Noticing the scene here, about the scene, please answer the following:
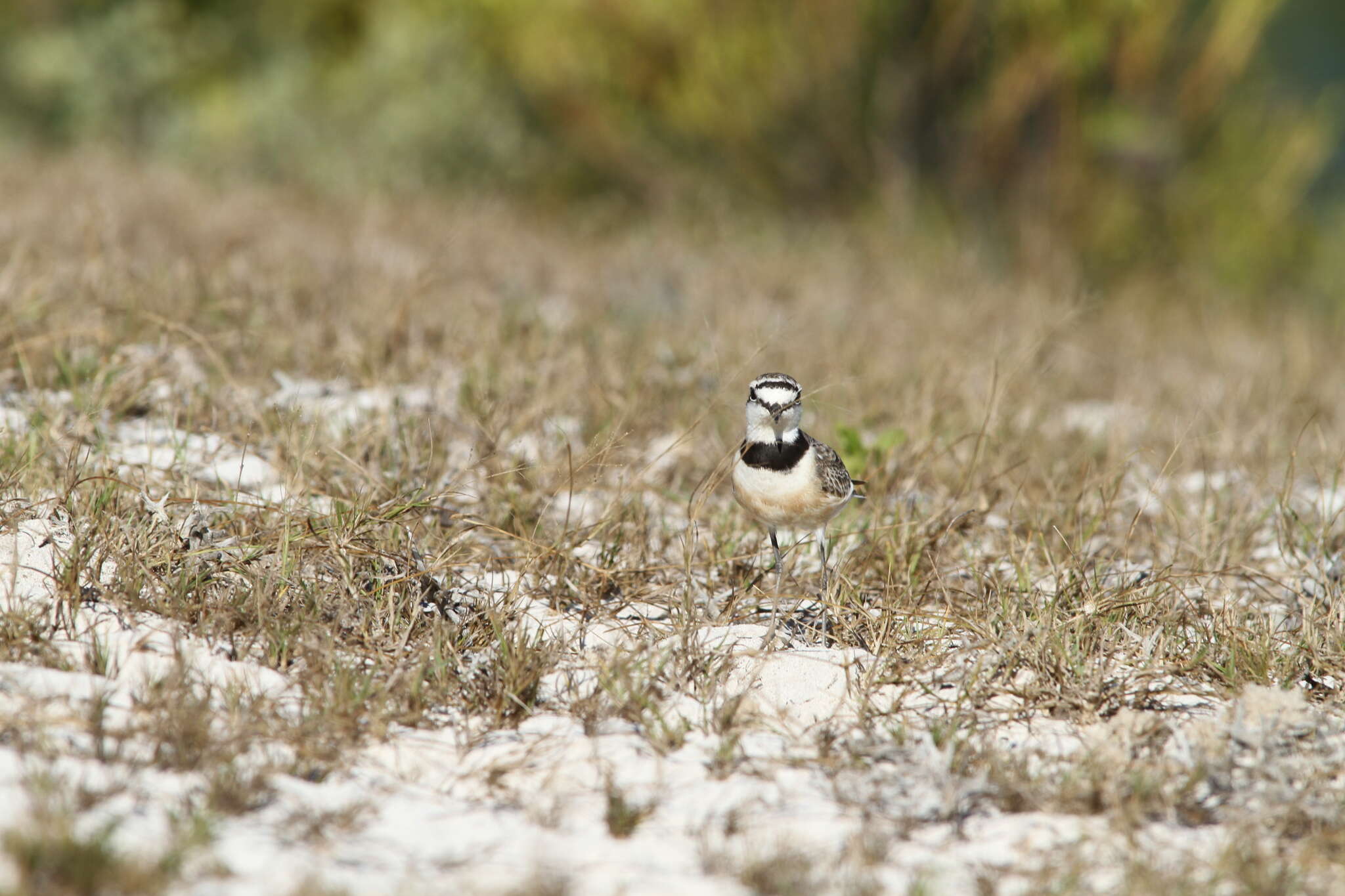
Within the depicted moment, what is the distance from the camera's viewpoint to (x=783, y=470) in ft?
10.2

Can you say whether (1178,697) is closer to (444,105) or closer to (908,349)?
(908,349)

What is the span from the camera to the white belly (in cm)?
310

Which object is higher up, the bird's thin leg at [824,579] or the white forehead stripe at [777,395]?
the white forehead stripe at [777,395]

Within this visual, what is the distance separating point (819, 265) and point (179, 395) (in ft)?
15.3

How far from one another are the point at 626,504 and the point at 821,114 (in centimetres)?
→ 617

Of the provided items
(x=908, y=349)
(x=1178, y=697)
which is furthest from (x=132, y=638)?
(x=908, y=349)

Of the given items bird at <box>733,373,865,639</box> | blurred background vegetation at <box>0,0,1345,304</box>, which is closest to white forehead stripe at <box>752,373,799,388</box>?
bird at <box>733,373,865,639</box>

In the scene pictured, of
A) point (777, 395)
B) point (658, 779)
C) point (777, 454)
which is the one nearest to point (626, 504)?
point (777, 454)

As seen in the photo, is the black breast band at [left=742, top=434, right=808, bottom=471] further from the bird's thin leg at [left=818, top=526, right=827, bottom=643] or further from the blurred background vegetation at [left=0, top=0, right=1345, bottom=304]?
the blurred background vegetation at [left=0, top=0, right=1345, bottom=304]

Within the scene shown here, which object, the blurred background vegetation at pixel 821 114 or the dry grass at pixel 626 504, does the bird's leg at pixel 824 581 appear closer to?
the dry grass at pixel 626 504

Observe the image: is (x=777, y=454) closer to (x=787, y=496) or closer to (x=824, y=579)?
(x=787, y=496)

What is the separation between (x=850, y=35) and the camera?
8750mm

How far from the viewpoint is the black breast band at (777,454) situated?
3127 mm

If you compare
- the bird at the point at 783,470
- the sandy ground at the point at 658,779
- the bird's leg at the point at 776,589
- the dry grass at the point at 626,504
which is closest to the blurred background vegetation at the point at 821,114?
the dry grass at the point at 626,504
